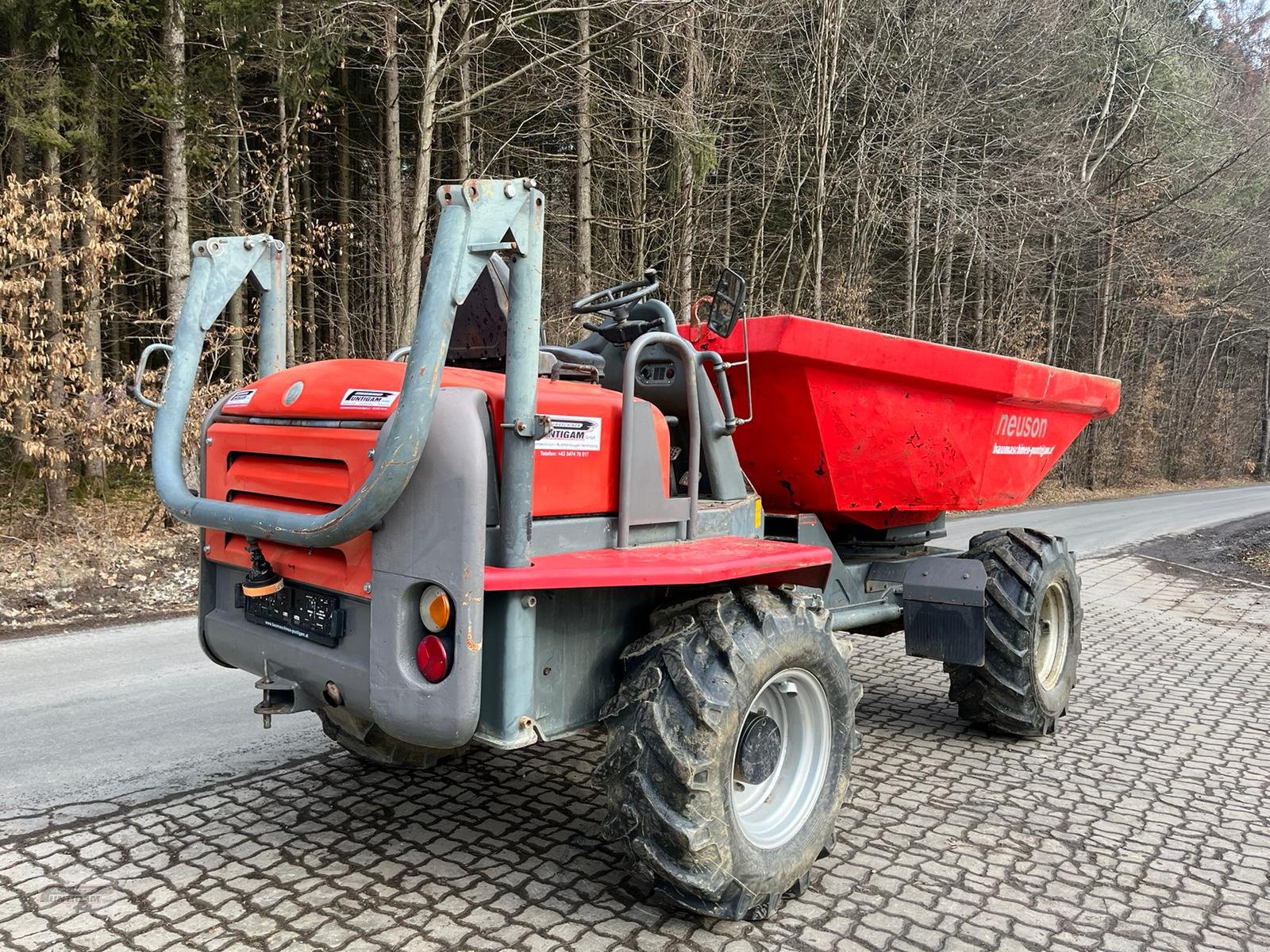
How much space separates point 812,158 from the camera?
60.2 feet

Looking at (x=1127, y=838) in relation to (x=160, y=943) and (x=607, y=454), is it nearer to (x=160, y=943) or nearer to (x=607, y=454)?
(x=607, y=454)

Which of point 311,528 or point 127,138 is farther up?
point 127,138

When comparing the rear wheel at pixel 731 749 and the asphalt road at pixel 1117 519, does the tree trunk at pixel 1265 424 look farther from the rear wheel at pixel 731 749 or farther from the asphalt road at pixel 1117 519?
the rear wheel at pixel 731 749

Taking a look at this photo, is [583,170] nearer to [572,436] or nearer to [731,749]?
[572,436]

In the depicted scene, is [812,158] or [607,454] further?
[812,158]

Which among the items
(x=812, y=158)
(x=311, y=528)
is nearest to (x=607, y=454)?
(x=311, y=528)

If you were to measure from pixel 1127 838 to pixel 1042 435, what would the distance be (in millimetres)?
2402

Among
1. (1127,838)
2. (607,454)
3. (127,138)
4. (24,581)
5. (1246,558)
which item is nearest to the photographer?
(607,454)

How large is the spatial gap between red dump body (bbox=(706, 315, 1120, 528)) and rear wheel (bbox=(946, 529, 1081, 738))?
1.13ft

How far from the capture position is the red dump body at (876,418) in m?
4.16

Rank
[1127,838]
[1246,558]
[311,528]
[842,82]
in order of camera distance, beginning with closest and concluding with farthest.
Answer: [311,528]
[1127,838]
[1246,558]
[842,82]

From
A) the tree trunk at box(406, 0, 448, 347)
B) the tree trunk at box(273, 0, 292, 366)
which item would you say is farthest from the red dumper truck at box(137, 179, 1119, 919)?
the tree trunk at box(273, 0, 292, 366)

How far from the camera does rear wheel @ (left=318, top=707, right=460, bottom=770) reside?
3.75 meters

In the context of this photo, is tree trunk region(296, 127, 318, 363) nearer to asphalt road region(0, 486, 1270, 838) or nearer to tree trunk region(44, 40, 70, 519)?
tree trunk region(44, 40, 70, 519)
